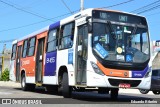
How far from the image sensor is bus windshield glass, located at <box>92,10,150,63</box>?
1264cm

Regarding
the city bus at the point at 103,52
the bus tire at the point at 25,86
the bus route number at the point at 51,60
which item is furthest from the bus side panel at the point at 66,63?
the bus tire at the point at 25,86

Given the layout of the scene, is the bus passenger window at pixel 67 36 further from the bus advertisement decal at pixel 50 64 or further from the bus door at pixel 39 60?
the bus door at pixel 39 60

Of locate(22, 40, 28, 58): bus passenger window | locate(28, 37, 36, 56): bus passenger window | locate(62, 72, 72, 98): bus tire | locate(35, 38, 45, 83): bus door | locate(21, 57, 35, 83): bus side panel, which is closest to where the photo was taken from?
locate(62, 72, 72, 98): bus tire

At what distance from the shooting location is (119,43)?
12844mm

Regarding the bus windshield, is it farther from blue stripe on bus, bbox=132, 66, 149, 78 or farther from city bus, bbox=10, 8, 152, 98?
blue stripe on bus, bbox=132, 66, 149, 78

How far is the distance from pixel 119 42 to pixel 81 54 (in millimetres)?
1477

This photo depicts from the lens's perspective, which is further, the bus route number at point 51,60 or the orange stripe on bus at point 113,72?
the bus route number at point 51,60

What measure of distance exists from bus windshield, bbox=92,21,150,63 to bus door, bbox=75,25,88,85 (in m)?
0.49

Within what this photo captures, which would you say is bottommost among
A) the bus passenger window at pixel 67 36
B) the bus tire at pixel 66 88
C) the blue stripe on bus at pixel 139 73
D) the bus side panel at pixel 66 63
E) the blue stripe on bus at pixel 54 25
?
the bus tire at pixel 66 88

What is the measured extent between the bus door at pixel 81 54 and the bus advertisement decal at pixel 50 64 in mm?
2384

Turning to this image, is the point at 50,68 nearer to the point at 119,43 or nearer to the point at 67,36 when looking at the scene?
the point at 67,36

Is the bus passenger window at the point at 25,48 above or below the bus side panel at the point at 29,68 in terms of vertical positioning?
above

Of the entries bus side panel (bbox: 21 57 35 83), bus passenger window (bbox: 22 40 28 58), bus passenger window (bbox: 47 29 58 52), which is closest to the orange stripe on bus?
bus passenger window (bbox: 47 29 58 52)

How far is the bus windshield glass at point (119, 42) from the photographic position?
498 inches
